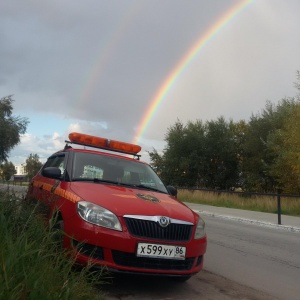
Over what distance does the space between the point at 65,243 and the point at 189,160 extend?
37.1 meters

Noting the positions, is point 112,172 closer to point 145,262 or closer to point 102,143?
point 102,143

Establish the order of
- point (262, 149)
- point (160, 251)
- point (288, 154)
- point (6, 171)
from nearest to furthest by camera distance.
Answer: point (160, 251), point (6, 171), point (288, 154), point (262, 149)

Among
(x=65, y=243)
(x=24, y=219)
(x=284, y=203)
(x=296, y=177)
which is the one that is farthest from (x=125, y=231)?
(x=296, y=177)

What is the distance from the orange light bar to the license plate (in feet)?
9.36

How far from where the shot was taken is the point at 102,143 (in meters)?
7.14

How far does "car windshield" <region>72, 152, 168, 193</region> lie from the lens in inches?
232

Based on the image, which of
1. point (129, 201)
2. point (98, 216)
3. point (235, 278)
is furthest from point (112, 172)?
point (235, 278)

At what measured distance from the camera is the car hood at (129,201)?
184 inches

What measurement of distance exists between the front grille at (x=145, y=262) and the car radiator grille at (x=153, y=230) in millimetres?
244

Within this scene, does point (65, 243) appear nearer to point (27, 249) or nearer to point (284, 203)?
point (27, 249)

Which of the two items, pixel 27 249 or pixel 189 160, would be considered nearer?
pixel 27 249

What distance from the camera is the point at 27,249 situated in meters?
3.45

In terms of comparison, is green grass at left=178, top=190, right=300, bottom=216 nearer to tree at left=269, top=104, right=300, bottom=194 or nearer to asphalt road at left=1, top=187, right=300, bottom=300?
tree at left=269, top=104, right=300, bottom=194

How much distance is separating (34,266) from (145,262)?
1579 millimetres
